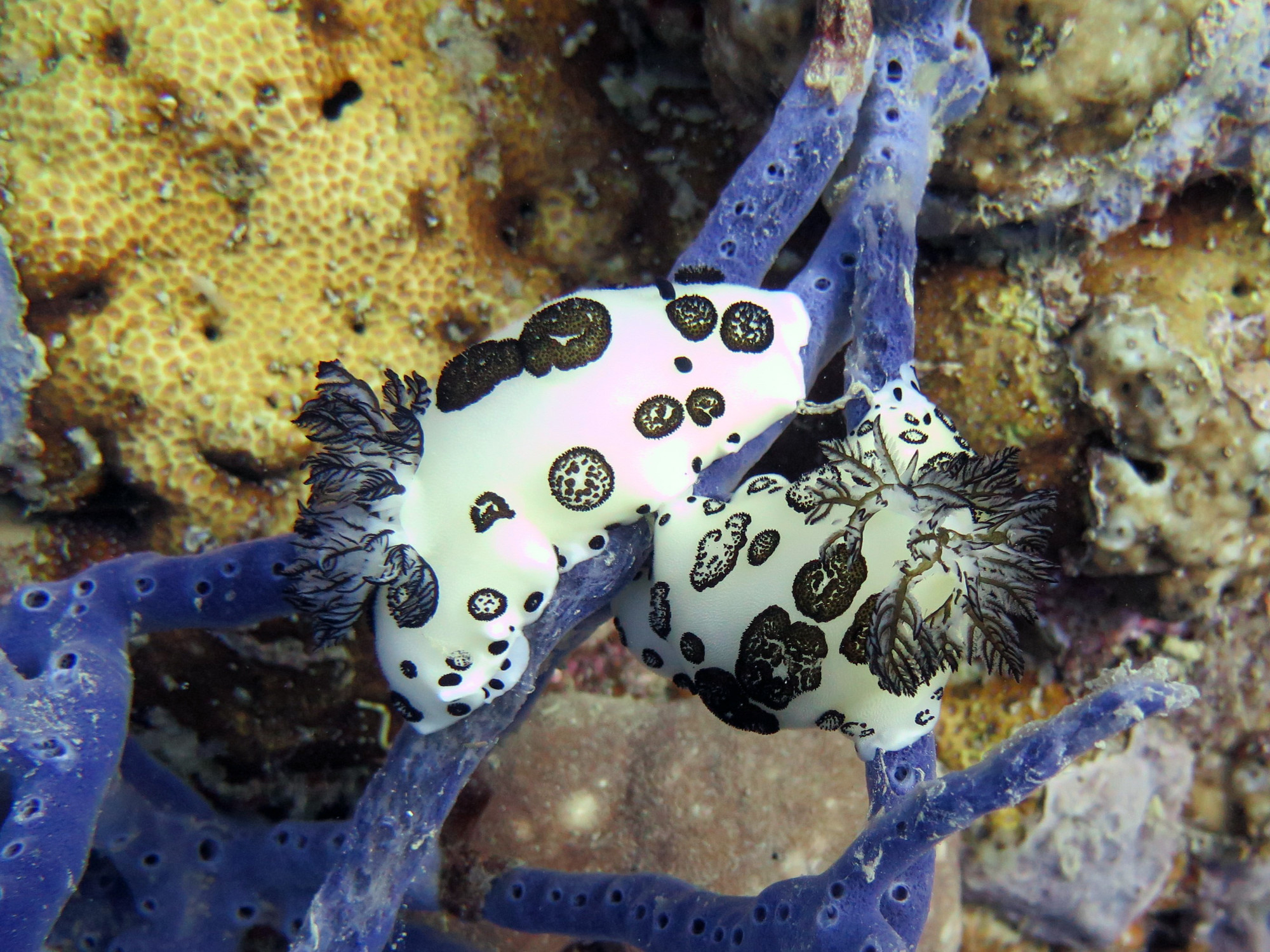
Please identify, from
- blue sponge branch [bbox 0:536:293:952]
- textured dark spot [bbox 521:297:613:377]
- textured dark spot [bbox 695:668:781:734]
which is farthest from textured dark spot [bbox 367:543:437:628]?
textured dark spot [bbox 695:668:781:734]

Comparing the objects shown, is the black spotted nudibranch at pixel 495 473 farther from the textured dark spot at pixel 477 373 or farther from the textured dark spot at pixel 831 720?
the textured dark spot at pixel 831 720

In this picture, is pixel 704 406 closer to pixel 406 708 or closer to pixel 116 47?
pixel 406 708

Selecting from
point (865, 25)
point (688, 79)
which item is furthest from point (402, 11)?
point (865, 25)

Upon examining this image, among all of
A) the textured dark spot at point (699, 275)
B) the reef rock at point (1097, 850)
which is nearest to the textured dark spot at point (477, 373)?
the textured dark spot at point (699, 275)

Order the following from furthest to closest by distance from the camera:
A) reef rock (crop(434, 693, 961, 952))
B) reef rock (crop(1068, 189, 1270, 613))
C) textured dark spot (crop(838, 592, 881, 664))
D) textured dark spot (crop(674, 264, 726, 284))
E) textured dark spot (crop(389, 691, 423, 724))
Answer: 1. reef rock (crop(434, 693, 961, 952))
2. reef rock (crop(1068, 189, 1270, 613))
3. textured dark spot (crop(674, 264, 726, 284))
4. textured dark spot (crop(389, 691, 423, 724))
5. textured dark spot (crop(838, 592, 881, 664))

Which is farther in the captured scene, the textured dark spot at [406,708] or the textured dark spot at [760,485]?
the textured dark spot at [760,485]

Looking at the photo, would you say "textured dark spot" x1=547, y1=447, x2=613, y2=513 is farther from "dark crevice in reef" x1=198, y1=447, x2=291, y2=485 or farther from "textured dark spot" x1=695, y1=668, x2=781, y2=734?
"dark crevice in reef" x1=198, y1=447, x2=291, y2=485

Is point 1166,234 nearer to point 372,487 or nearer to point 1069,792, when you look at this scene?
point 1069,792
